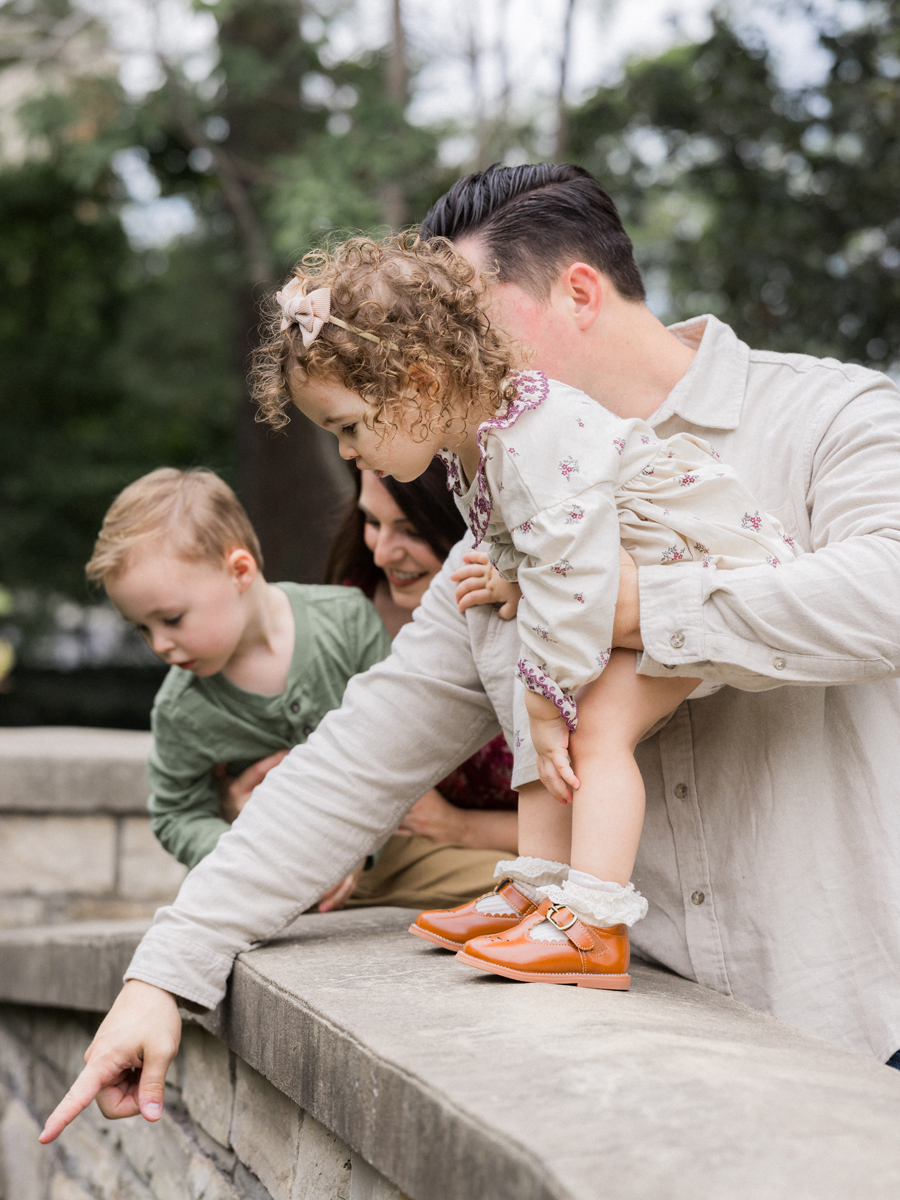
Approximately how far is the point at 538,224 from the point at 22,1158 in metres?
2.83

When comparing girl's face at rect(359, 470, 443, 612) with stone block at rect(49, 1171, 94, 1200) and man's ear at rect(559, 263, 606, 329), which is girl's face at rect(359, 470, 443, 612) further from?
stone block at rect(49, 1171, 94, 1200)

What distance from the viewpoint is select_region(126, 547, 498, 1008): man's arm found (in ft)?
6.31

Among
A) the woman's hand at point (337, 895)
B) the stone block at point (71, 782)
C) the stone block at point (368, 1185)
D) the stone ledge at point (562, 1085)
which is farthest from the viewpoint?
the stone block at point (71, 782)

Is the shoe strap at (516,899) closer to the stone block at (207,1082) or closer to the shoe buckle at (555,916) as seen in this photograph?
the shoe buckle at (555,916)

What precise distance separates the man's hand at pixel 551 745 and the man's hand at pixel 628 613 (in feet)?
0.44

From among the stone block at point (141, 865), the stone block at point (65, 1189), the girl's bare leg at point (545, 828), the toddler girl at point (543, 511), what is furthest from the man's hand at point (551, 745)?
the stone block at point (141, 865)

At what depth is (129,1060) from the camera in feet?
5.84

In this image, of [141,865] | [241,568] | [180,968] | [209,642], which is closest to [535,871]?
[180,968]

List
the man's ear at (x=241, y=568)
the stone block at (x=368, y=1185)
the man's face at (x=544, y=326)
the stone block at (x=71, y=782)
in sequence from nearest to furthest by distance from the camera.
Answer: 1. the stone block at (x=368, y=1185)
2. the man's face at (x=544, y=326)
3. the man's ear at (x=241, y=568)
4. the stone block at (x=71, y=782)

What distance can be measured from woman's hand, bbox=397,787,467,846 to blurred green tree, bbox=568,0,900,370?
157 inches

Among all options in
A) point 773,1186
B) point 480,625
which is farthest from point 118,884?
point 773,1186

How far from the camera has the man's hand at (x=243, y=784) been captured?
2.72 meters

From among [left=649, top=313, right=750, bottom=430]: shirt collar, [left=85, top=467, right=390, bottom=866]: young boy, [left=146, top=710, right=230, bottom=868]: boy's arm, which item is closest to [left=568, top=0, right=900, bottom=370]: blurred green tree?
[left=85, top=467, right=390, bottom=866]: young boy

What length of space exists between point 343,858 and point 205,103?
21.5 ft
